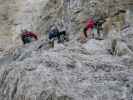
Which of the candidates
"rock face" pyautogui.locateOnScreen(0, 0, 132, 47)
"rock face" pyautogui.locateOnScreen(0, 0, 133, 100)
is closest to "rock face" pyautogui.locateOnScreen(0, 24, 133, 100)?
"rock face" pyautogui.locateOnScreen(0, 0, 133, 100)

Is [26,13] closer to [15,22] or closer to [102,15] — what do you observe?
[15,22]

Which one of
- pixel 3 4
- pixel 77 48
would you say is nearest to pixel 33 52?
pixel 77 48

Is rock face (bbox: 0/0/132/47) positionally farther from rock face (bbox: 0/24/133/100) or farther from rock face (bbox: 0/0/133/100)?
rock face (bbox: 0/24/133/100)

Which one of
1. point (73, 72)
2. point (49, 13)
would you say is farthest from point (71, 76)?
point (49, 13)

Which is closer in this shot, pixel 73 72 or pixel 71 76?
pixel 71 76

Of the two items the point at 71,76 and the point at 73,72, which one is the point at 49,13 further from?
the point at 71,76

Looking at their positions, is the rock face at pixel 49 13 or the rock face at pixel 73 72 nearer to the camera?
the rock face at pixel 73 72

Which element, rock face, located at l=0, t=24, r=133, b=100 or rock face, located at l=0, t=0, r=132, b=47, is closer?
rock face, located at l=0, t=24, r=133, b=100

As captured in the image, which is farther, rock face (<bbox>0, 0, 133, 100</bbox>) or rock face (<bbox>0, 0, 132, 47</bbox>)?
rock face (<bbox>0, 0, 132, 47</bbox>)

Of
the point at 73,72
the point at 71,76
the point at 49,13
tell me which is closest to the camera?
the point at 71,76

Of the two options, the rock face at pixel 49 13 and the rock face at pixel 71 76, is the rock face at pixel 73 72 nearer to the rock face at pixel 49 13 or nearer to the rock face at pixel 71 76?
the rock face at pixel 71 76

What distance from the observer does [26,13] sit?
2677 cm

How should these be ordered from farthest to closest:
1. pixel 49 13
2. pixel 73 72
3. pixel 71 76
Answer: pixel 49 13, pixel 73 72, pixel 71 76

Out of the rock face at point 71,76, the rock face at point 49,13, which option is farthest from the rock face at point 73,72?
the rock face at point 49,13
